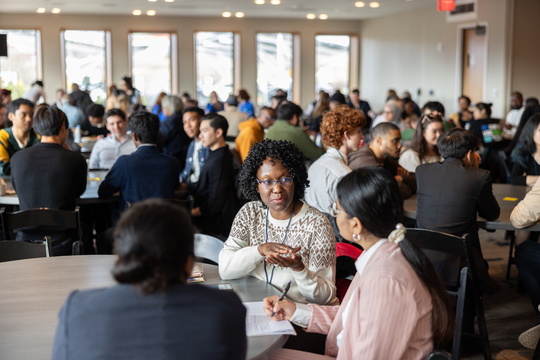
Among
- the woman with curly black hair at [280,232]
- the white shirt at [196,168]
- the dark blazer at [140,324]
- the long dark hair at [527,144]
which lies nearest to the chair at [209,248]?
the woman with curly black hair at [280,232]

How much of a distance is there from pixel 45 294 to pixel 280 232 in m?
0.93

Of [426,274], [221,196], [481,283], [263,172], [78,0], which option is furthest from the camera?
[78,0]

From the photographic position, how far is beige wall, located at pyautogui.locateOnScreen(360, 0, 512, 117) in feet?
41.1

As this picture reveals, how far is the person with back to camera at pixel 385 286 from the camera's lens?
1821 mm

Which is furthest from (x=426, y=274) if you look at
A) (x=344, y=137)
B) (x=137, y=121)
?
(x=137, y=121)

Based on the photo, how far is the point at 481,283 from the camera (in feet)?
12.1

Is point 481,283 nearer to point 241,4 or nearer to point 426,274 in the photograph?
point 426,274

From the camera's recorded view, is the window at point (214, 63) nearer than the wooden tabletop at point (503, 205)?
No

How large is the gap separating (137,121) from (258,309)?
96.9 inches

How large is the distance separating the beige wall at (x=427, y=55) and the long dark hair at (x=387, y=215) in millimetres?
11272

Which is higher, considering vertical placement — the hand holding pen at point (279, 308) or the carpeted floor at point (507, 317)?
the hand holding pen at point (279, 308)

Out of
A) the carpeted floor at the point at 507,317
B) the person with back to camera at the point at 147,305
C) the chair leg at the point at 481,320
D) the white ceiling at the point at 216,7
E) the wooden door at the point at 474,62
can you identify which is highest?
the white ceiling at the point at 216,7

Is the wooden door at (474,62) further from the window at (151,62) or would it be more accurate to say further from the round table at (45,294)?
the round table at (45,294)

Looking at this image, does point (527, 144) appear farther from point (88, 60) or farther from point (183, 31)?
point (88, 60)
